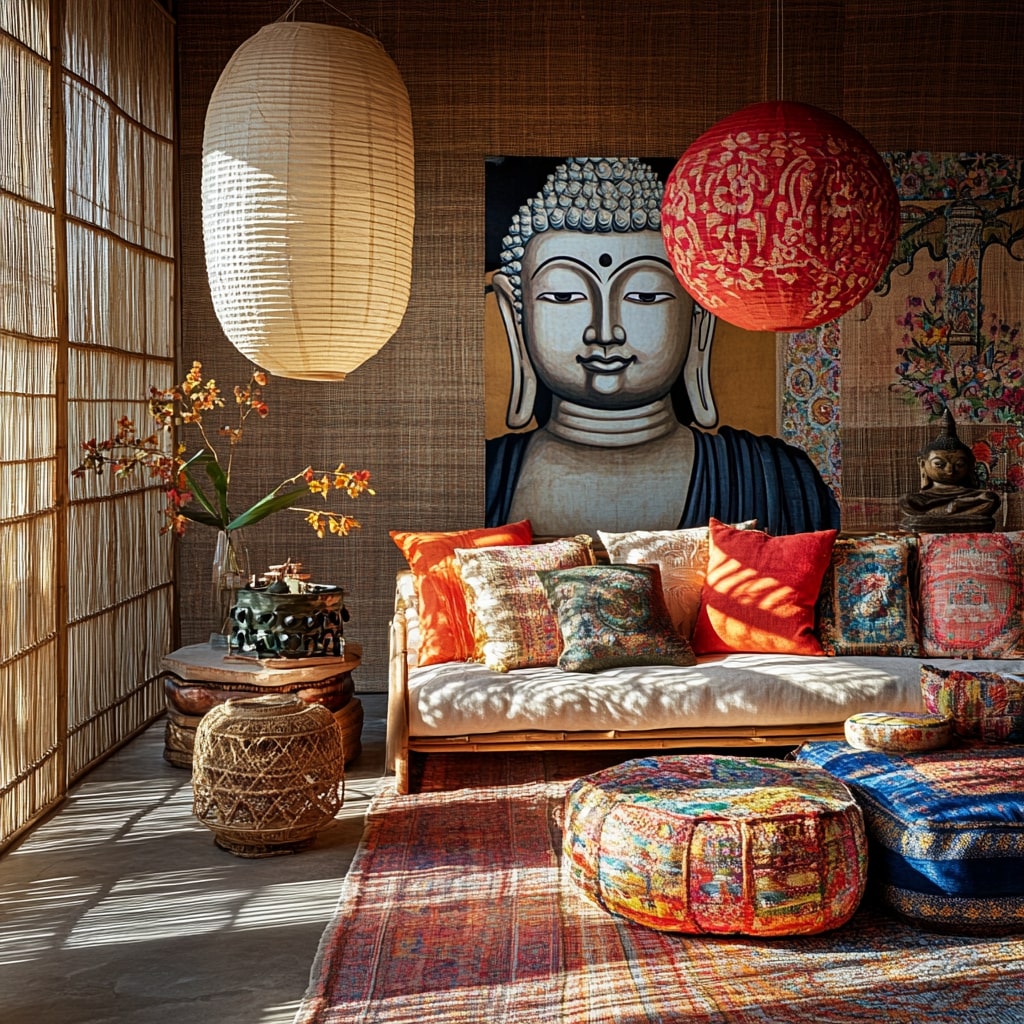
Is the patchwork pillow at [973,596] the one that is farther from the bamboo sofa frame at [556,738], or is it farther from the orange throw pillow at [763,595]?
the bamboo sofa frame at [556,738]

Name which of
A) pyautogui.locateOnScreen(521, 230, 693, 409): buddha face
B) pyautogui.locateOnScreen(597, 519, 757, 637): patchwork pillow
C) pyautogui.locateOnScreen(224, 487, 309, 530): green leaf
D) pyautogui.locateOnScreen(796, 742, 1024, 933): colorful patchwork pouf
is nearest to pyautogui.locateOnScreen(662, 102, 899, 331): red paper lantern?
pyautogui.locateOnScreen(796, 742, 1024, 933): colorful patchwork pouf

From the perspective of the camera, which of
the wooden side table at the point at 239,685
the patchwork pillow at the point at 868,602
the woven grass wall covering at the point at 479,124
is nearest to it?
the wooden side table at the point at 239,685

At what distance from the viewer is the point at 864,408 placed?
5949mm

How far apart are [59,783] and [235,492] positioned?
1897 mm

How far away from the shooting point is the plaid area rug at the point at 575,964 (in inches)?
108

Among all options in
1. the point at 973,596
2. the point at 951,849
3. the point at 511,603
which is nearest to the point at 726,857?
the point at 951,849

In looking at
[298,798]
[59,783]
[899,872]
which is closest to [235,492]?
[59,783]

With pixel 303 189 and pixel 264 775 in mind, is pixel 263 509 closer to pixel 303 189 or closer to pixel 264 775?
pixel 264 775

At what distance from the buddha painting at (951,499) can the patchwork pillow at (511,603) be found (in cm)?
157

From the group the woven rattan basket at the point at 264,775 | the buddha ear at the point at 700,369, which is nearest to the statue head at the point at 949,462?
the buddha ear at the point at 700,369

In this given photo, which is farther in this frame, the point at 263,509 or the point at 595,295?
the point at 595,295

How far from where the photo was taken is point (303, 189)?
3.05m

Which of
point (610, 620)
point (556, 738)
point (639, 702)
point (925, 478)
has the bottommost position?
point (556, 738)

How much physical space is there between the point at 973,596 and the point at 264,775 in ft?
9.05
